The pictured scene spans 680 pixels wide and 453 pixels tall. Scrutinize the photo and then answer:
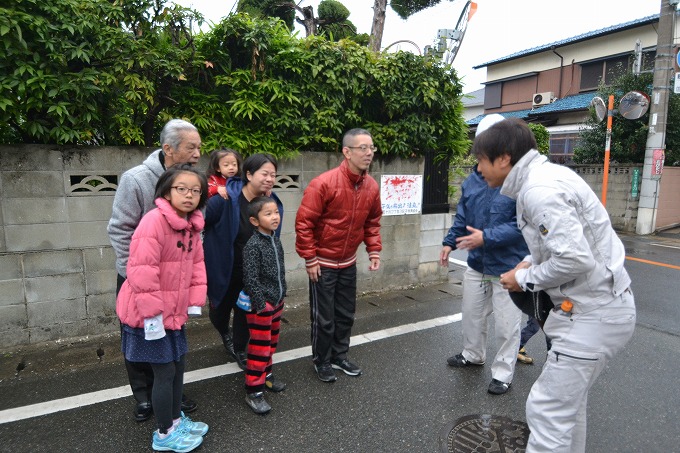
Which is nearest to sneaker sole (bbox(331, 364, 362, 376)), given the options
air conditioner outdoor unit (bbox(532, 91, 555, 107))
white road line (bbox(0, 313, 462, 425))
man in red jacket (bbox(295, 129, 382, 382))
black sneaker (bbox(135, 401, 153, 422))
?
man in red jacket (bbox(295, 129, 382, 382))

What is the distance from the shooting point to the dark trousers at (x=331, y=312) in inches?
138

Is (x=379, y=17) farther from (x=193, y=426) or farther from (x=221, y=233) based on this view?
(x=193, y=426)

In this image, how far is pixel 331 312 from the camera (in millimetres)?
3537

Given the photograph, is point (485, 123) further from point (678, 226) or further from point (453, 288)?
point (678, 226)

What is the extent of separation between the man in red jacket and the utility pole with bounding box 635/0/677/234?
10.8m

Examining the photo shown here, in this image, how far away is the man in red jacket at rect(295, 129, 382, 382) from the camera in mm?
3402

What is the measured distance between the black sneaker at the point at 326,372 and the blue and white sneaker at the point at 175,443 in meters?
1.12

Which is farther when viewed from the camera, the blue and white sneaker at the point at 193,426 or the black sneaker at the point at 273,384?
the black sneaker at the point at 273,384

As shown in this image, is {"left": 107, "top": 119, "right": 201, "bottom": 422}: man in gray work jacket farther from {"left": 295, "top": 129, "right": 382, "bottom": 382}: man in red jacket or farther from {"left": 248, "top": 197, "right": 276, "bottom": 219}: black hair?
{"left": 295, "top": 129, "right": 382, "bottom": 382}: man in red jacket

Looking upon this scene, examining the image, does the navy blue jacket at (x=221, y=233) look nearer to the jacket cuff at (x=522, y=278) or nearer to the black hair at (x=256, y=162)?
the black hair at (x=256, y=162)

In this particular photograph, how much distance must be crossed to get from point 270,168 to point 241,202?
0.36 m

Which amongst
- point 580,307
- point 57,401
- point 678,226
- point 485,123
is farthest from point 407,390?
point 678,226

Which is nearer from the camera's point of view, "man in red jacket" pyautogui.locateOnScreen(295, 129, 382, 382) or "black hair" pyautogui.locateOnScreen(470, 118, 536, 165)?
"black hair" pyautogui.locateOnScreen(470, 118, 536, 165)

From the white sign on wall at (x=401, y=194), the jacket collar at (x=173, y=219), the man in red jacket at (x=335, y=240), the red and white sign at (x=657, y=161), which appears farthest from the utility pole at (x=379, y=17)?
the jacket collar at (x=173, y=219)
